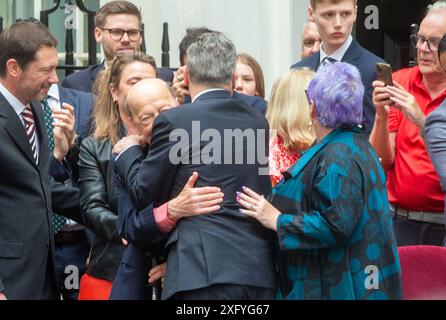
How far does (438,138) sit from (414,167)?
1.71 feet

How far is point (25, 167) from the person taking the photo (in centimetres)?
570

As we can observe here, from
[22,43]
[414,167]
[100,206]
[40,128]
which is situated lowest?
[100,206]

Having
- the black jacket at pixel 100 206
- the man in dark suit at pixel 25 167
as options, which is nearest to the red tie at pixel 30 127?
the man in dark suit at pixel 25 167

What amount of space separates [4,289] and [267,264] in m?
1.26

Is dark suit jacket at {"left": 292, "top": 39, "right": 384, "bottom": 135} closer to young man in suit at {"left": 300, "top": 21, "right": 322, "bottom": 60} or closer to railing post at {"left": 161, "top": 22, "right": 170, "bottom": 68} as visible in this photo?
Answer: young man in suit at {"left": 300, "top": 21, "right": 322, "bottom": 60}

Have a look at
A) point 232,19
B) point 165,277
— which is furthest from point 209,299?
point 232,19

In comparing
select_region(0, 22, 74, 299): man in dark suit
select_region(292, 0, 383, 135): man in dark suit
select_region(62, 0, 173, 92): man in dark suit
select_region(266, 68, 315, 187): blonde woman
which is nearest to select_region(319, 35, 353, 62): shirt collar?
select_region(292, 0, 383, 135): man in dark suit

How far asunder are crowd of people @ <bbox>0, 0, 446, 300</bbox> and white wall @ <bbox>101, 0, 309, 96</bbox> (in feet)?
5.11

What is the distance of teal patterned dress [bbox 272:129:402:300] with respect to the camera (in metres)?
5.09

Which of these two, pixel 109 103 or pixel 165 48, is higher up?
pixel 165 48

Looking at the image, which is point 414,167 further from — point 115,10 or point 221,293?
point 115,10

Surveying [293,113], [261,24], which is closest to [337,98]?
[293,113]

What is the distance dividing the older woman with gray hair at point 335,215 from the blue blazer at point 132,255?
0.48 metres
